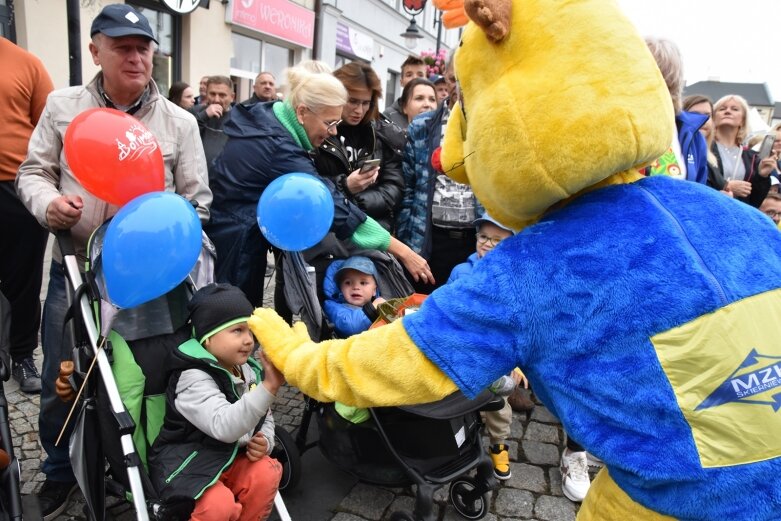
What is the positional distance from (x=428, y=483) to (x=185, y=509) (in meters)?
1.00

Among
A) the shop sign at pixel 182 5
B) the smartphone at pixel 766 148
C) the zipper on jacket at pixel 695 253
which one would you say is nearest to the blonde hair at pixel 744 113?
the smartphone at pixel 766 148

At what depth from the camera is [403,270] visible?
3398mm

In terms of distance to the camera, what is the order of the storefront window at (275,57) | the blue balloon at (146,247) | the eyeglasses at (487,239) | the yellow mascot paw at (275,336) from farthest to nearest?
the storefront window at (275,57), the eyeglasses at (487,239), the blue balloon at (146,247), the yellow mascot paw at (275,336)

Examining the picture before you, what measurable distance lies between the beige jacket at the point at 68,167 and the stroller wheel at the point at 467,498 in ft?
5.81

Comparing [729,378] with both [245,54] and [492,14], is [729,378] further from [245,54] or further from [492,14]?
[245,54]

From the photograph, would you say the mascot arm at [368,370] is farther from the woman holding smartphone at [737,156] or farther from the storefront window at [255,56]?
the storefront window at [255,56]

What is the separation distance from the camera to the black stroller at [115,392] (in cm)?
196

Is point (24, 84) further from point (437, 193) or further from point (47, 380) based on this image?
point (437, 193)

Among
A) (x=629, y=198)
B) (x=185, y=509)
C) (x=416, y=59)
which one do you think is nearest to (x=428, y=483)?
(x=185, y=509)

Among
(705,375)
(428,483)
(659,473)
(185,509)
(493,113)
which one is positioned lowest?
(428,483)

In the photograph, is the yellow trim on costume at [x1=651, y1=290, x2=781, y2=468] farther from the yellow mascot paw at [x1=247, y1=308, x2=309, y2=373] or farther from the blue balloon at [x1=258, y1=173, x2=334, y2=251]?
the blue balloon at [x1=258, y1=173, x2=334, y2=251]

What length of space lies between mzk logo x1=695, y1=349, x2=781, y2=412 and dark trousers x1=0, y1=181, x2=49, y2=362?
11.5ft

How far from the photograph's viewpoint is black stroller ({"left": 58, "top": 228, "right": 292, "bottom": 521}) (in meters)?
1.96

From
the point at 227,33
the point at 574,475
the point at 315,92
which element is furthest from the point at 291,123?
the point at 227,33
